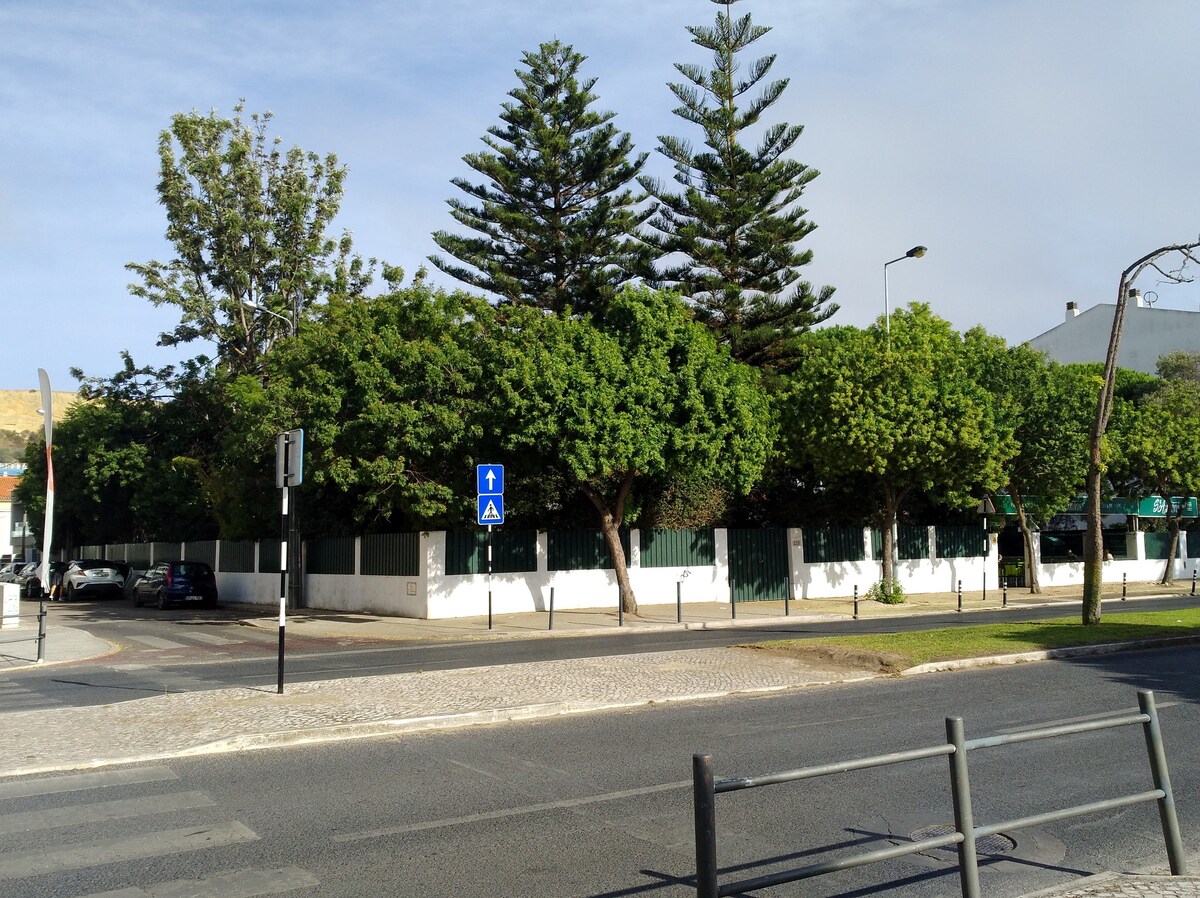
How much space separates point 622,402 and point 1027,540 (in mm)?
19857

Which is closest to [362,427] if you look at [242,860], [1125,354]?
[242,860]

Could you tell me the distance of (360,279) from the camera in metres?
42.8

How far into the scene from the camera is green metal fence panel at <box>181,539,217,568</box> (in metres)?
39.2

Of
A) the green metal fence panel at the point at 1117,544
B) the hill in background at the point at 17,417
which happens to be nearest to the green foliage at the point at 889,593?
the green metal fence panel at the point at 1117,544

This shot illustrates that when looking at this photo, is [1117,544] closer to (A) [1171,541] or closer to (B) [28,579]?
(A) [1171,541]

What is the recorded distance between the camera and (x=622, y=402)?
2372 centimetres

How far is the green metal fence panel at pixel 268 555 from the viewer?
33594 mm

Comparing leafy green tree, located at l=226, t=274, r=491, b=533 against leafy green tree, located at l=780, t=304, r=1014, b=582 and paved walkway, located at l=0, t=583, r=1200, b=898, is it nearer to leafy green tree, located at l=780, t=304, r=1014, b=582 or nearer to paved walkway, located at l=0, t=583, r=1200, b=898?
paved walkway, located at l=0, t=583, r=1200, b=898

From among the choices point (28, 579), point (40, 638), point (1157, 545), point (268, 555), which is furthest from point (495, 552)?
point (1157, 545)

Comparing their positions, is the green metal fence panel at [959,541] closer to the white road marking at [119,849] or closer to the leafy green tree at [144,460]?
the leafy green tree at [144,460]

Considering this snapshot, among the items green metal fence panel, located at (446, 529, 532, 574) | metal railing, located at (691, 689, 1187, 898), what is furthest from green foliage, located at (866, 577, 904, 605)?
metal railing, located at (691, 689, 1187, 898)

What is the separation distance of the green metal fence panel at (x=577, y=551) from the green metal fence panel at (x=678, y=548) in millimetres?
758

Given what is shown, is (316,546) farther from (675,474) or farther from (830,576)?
(830,576)

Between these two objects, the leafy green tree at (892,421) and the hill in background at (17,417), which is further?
the hill in background at (17,417)
